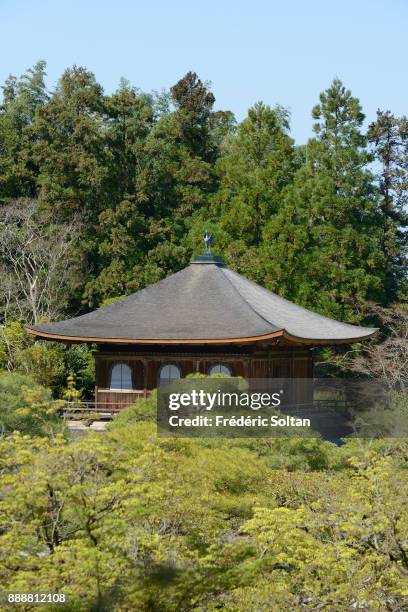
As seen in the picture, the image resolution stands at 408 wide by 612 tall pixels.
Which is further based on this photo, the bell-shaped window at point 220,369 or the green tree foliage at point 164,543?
the bell-shaped window at point 220,369

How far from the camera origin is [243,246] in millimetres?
38812

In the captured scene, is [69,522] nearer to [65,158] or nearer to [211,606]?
[211,606]

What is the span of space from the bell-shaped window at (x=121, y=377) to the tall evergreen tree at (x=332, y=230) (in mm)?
9337

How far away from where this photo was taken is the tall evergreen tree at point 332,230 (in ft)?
126

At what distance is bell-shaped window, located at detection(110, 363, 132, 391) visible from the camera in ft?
101

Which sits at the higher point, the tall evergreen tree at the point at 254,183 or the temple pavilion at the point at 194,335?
the tall evergreen tree at the point at 254,183

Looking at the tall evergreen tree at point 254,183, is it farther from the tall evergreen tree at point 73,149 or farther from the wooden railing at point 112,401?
the wooden railing at point 112,401

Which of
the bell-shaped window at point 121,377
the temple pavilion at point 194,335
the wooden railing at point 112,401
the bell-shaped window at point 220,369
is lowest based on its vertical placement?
the wooden railing at point 112,401

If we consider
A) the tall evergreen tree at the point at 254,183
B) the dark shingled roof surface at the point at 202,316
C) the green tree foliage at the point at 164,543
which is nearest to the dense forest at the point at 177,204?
the tall evergreen tree at the point at 254,183

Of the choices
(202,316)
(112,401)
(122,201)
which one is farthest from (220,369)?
(122,201)

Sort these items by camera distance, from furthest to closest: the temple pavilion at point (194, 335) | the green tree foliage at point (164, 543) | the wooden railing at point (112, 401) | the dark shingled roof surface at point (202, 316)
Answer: the wooden railing at point (112, 401)
the dark shingled roof surface at point (202, 316)
the temple pavilion at point (194, 335)
the green tree foliage at point (164, 543)

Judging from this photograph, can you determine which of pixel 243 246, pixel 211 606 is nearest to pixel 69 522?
pixel 211 606

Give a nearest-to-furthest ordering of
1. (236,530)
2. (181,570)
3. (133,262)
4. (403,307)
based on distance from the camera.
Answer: (181,570), (236,530), (403,307), (133,262)

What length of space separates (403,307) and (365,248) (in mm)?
2565
